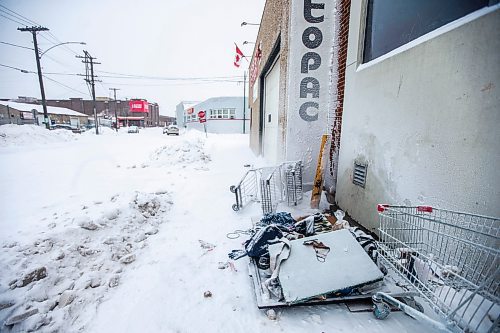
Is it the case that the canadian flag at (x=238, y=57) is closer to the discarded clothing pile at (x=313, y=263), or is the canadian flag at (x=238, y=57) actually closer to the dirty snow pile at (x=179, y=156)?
the dirty snow pile at (x=179, y=156)

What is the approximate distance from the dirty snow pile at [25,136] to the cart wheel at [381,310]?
61.2ft

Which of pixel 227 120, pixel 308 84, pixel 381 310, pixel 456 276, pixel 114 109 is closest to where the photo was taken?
pixel 456 276

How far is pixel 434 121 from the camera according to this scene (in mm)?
2395

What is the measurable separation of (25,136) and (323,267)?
20.3m

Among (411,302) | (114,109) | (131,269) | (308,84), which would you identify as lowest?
(131,269)

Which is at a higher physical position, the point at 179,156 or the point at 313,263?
the point at 179,156

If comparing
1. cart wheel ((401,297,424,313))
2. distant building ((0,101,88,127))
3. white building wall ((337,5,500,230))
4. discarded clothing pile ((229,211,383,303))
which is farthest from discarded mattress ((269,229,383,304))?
distant building ((0,101,88,127))

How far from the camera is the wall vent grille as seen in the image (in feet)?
12.2

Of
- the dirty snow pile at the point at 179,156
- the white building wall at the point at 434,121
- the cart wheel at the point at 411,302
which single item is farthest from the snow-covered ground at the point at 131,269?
the dirty snow pile at the point at 179,156

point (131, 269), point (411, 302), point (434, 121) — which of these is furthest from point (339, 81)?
point (131, 269)

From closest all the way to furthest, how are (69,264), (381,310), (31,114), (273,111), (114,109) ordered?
(381,310) → (69,264) → (273,111) → (31,114) → (114,109)

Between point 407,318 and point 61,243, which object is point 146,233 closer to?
point 61,243

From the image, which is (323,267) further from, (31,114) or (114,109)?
(114,109)

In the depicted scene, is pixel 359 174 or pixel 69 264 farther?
pixel 359 174
